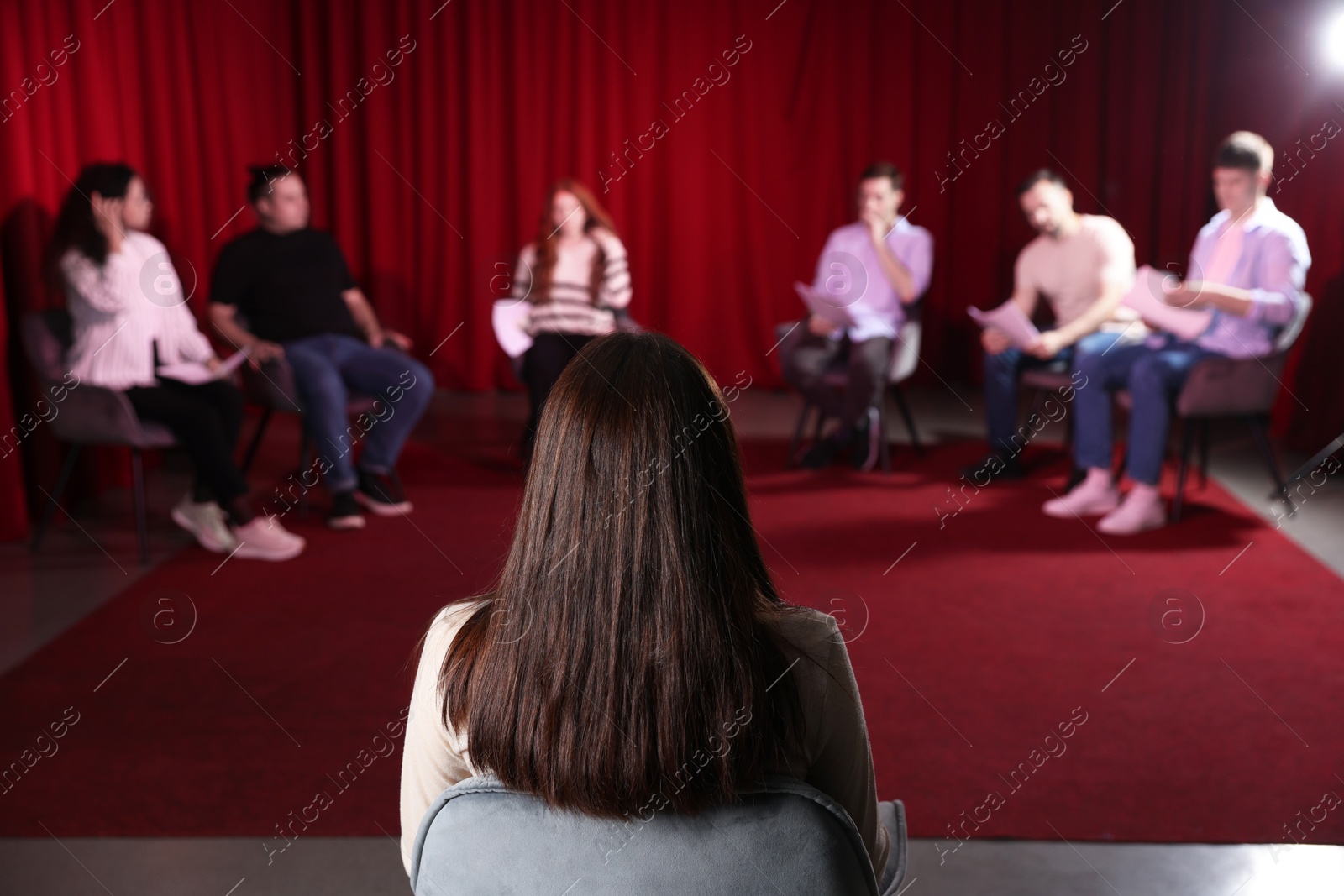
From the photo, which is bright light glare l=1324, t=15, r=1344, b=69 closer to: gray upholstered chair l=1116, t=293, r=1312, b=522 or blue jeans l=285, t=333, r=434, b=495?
gray upholstered chair l=1116, t=293, r=1312, b=522

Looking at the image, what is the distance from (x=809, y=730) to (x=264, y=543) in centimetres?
313

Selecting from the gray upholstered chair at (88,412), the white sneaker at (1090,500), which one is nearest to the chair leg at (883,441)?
the white sneaker at (1090,500)

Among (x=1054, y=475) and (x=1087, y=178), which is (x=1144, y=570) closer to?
(x=1054, y=475)

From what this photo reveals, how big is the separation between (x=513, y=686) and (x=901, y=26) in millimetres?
5999

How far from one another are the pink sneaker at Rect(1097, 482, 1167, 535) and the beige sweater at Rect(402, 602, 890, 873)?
3133 millimetres

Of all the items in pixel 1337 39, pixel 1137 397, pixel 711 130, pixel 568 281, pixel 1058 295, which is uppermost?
pixel 1337 39

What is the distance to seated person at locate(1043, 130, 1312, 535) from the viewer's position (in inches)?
149

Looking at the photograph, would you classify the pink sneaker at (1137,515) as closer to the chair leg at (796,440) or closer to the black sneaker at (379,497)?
the chair leg at (796,440)

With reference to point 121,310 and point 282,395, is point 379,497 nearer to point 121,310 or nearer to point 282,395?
point 282,395

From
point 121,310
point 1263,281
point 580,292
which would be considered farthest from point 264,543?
point 1263,281

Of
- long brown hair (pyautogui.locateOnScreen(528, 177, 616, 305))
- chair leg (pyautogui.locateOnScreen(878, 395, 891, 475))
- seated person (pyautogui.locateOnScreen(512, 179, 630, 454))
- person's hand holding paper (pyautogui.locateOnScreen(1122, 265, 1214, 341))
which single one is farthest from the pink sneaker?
long brown hair (pyautogui.locateOnScreen(528, 177, 616, 305))

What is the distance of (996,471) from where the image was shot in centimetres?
472

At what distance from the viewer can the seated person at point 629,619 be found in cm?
90

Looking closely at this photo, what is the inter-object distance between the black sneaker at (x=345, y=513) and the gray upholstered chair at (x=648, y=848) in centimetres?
331
